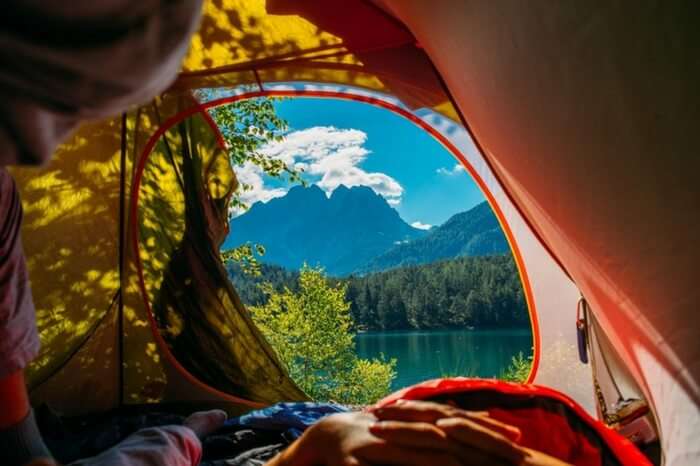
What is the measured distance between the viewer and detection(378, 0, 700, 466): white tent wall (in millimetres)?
554

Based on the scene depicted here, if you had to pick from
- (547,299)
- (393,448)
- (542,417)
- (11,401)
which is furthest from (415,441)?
(547,299)

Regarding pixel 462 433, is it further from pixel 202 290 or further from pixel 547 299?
pixel 202 290

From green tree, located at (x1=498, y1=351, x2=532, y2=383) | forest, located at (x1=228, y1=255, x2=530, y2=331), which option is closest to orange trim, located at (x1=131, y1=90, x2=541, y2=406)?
green tree, located at (x1=498, y1=351, x2=532, y2=383)

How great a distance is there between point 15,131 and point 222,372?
2118 mm

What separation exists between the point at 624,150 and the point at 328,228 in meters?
51.8

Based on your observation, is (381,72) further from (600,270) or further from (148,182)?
(600,270)

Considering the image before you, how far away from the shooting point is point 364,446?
47 cm

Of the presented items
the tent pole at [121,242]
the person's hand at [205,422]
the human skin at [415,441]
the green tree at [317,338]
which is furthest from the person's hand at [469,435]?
the green tree at [317,338]

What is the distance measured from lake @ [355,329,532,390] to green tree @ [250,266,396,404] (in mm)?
13798

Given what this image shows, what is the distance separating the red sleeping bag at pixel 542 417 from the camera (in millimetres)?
715

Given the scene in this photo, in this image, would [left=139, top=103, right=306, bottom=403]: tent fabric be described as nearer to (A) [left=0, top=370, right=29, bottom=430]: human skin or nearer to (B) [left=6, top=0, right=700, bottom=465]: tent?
(B) [left=6, top=0, right=700, bottom=465]: tent

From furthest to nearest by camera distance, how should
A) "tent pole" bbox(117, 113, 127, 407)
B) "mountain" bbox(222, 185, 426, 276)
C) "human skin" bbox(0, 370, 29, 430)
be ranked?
"mountain" bbox(222, 185, 426, 276), "tent pole" bbox(117, 113, 127, 407), "human skin" bbox(0, 370, 29, 430)

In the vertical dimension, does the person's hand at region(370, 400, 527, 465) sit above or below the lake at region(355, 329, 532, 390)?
above

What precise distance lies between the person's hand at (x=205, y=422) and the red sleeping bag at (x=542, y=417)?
3.26ft
